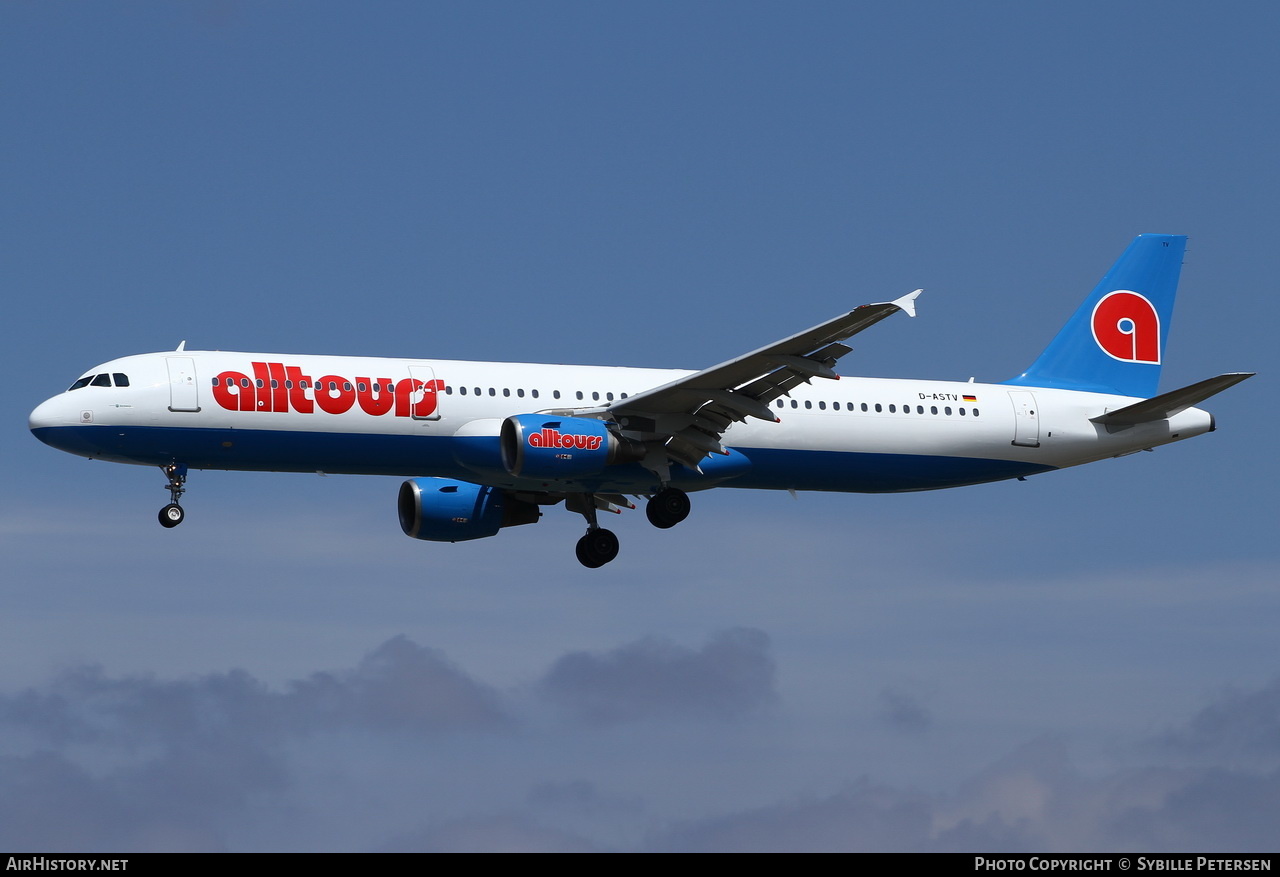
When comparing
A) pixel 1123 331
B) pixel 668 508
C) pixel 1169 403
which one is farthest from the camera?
pixel 1123 331

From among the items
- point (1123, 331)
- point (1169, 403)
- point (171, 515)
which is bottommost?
point (171, 515)

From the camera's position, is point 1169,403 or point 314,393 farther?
point 1169,403

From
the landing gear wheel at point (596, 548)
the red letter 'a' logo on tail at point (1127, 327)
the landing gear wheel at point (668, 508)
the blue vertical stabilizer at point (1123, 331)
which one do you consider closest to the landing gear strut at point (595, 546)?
the landing gear wheel at point (596, 548)

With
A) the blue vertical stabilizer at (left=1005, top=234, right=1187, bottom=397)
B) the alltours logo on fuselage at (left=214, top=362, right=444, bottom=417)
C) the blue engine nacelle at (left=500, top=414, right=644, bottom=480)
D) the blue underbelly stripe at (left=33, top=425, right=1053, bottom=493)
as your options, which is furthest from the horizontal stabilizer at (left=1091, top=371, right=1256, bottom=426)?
the alltours logo on fuselage at (left=214, top=362, right=444, bottom=417)

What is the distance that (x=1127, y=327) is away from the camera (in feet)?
164

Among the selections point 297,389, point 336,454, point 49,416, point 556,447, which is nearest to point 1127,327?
point 556,447

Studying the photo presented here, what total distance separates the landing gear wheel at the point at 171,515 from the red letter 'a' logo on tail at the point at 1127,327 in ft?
81.3

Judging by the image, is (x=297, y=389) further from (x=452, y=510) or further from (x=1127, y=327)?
(x=1127, y=327)

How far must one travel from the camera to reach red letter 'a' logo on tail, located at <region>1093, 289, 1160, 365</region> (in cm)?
4953

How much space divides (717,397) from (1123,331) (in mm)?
14759

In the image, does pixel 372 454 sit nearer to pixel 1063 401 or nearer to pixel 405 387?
pixel 405 387

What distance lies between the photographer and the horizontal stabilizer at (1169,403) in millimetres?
42344

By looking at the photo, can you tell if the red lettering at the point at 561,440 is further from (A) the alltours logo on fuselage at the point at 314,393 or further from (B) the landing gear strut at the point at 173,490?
(B) the landing gear strut at the point at 173,490

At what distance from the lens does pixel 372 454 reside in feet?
133
